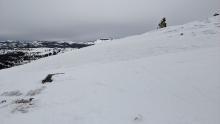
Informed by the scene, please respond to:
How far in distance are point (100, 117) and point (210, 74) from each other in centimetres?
844

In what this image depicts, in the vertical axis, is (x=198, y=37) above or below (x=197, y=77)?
above

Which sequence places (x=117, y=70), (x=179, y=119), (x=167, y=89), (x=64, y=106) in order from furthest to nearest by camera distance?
(x=117, y=70), (x=167, y=89), (x=64, y=106), (x=179, y=119)

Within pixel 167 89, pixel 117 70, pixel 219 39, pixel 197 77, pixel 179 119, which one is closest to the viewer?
pixel 179 119

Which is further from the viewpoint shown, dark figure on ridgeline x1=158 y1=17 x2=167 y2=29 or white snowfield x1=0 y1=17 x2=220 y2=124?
dark figure on ridgeline x1=158 y1=17 x2=167 y2=29

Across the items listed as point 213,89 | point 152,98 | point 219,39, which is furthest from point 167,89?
point 219,39

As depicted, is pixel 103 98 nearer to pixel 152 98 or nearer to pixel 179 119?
pixel 152 98

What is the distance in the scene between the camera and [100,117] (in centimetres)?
1085

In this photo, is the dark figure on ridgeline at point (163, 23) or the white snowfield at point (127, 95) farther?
the dark figure on ridgeline at point (163, 23)

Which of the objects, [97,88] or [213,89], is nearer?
[213,89]

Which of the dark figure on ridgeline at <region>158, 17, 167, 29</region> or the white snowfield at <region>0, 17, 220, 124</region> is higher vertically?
the dark figure on ridgeline at <region>158, 17, 167, 29</region>

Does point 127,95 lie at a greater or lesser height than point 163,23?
lesser

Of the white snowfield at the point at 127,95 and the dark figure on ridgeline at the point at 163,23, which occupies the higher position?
the dark figure on ridgeline at the point at 163,23

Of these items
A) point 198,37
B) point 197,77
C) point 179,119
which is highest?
point 198,37

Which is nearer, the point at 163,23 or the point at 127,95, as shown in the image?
the point at 127,95
